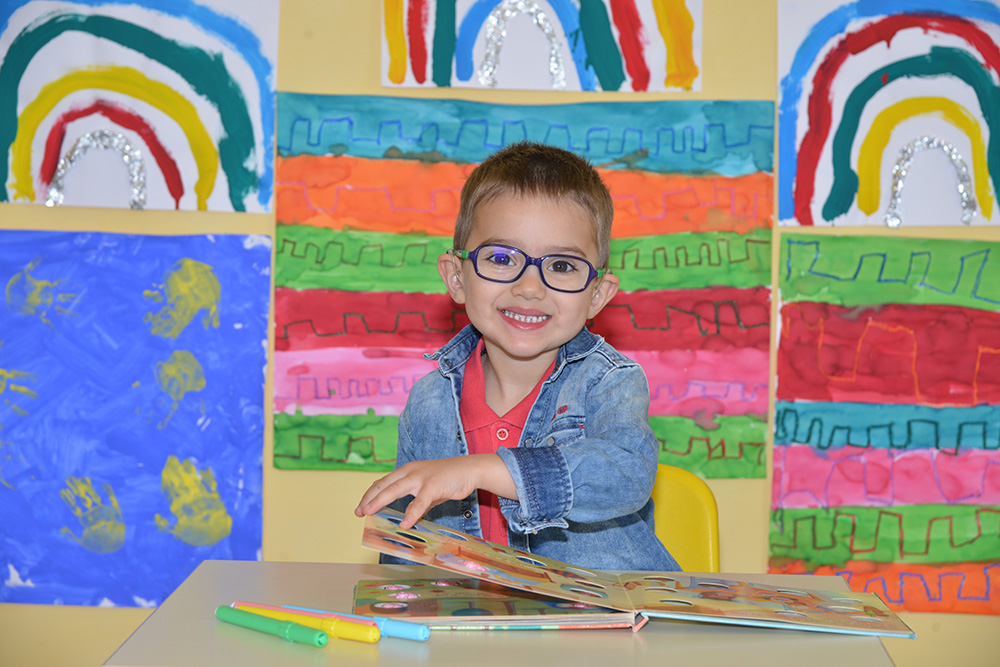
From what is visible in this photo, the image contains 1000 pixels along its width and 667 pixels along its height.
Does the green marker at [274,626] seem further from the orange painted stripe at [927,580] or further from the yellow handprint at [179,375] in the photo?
the orange painted stripe at [927,580]

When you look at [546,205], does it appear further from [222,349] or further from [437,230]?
Result: [222,349]

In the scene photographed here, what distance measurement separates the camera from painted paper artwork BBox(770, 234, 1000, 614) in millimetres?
1685

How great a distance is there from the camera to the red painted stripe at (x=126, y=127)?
1695 millimetres

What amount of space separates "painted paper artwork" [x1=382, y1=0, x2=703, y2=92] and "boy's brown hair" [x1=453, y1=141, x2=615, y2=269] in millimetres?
569

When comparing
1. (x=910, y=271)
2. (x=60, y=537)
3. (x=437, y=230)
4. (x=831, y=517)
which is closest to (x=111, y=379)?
(x=60, y=537)

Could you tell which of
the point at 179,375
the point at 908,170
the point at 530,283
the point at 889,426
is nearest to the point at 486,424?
the point at 530,283

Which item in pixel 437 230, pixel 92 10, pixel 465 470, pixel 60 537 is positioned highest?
pixel 92 10

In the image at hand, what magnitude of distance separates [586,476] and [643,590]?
0.14m

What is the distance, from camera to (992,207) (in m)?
1.67

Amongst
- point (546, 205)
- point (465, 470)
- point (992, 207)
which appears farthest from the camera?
point (992, 207)

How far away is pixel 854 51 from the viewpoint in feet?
5.44

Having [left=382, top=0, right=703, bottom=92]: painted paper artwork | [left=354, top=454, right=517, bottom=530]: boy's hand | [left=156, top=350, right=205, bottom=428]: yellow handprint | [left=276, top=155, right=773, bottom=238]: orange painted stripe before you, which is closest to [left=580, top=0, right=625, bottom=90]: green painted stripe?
[left=382, top=0, right=703, bottom=92]: painted paper artwork

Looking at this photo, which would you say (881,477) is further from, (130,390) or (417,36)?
(130,390)

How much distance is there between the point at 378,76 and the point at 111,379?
32.3 inches
